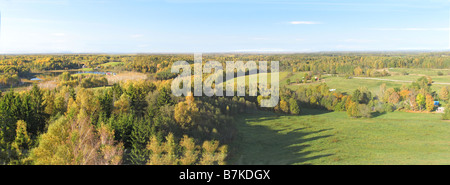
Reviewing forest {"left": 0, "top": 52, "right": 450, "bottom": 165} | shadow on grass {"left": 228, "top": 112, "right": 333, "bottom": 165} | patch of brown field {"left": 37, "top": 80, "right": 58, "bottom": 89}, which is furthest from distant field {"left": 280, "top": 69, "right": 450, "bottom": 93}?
patch of brown field {"left": 37, "top": 80, "right": 58, "bottom": 89}

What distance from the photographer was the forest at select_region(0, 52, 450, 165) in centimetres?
1642

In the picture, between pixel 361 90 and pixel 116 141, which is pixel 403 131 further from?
pixel 116 141

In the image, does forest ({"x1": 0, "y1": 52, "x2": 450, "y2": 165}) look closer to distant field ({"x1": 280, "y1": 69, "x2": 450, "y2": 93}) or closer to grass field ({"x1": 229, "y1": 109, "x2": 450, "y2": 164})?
distant field ({"x1": 280, "y1": 69, "x2": 450, "y2": 93})

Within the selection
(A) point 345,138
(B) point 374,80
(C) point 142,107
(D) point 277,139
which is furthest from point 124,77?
(B) point 374,80

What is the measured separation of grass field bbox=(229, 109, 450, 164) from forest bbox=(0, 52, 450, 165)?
269 cm

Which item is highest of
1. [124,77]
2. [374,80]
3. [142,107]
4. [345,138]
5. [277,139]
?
[124,77]

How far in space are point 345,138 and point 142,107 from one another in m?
28.3

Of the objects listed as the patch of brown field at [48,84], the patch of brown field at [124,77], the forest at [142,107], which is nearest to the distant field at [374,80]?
the forest at [142,107]

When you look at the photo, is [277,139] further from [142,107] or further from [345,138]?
[142,107]

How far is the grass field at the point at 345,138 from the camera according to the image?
23000 millimetres

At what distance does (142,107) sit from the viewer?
33.2 metres

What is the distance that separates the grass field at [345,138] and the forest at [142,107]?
106 inches

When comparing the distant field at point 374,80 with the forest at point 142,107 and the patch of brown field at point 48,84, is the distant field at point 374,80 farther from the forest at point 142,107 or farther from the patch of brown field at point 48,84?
the patch of brown field at point 48,84
